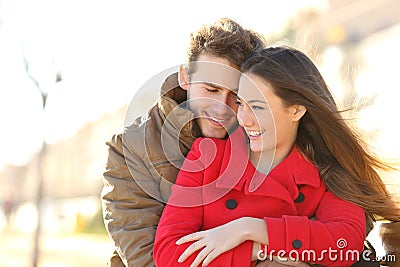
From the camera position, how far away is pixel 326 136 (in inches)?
124

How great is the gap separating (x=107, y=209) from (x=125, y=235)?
183 millimetres

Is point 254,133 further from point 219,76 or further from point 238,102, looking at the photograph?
point 219,76

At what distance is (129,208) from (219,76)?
64cm

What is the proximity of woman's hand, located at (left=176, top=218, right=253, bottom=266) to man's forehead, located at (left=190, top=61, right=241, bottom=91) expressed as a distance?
64 centimetres

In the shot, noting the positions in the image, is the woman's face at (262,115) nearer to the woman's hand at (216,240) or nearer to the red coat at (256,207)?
the red coat at (256,207)

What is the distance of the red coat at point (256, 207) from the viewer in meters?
2.78

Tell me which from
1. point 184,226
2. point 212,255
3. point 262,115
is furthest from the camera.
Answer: point 262,115

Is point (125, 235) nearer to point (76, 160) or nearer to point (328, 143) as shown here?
point (328, 143)

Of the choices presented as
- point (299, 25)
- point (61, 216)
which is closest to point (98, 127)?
point (61, 216)

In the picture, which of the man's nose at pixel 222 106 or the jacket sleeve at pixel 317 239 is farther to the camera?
the man's nose at pixel 222 106

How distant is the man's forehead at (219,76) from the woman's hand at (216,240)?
2.10ft

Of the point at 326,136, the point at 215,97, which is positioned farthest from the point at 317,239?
the point at 215,97

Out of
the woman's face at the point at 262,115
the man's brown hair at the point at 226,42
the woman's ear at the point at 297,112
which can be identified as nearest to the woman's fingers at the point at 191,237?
the woman's face at the point at 262,115

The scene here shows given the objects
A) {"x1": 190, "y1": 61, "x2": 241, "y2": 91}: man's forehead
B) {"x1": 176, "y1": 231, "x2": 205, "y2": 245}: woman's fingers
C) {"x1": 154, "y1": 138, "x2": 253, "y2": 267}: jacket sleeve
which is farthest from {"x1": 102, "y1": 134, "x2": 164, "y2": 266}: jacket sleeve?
{"x1": 190, "y1": 61, "x2": 241, "y2": 91}: man's forehead
